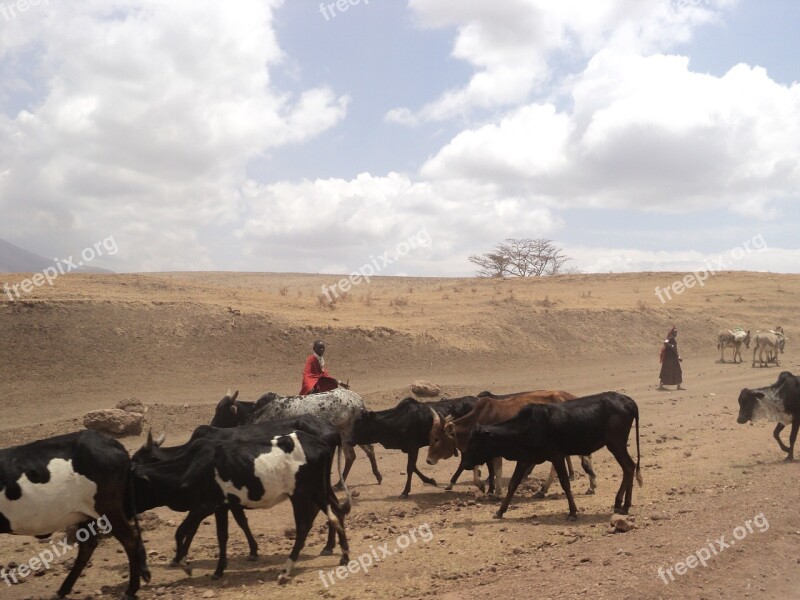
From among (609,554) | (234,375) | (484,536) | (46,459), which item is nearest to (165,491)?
(46,459)

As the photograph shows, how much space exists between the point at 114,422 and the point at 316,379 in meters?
5.33

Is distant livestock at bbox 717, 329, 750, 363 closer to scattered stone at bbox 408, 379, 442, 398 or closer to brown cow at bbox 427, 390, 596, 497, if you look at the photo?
scattered stone at bbox 408, 379, 442, 398

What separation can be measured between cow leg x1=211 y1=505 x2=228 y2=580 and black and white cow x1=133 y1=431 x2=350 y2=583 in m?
0.01

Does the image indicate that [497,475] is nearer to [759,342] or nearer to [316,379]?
[316,379]

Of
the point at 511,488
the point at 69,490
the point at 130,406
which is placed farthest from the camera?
the point at 130,406

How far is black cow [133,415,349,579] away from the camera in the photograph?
→ 26.5ft

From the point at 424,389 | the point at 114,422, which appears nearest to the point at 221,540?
the point at 114,422

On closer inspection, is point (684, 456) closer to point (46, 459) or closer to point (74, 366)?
point (46, 459)

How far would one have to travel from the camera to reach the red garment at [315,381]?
1321 cm

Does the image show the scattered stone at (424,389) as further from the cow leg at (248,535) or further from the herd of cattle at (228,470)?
the cow leg at (248,535)

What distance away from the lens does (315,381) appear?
43.5 ft

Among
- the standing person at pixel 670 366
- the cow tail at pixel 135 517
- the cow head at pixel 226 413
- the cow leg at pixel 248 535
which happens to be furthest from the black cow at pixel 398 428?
the standing person at pixel 670 366

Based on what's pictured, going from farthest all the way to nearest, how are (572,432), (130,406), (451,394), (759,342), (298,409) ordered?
(759,342)
(451,394)
(130,406)
(298,409)
(572,432)

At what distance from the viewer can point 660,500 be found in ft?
34.2
